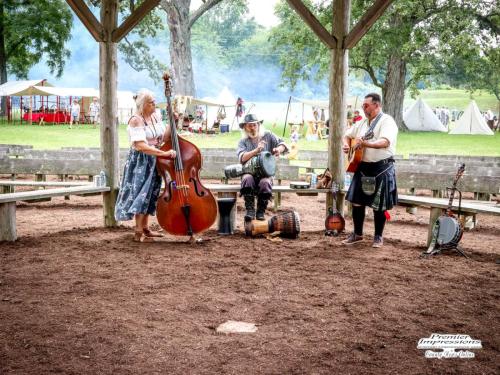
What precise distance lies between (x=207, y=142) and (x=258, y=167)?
54.0 ft

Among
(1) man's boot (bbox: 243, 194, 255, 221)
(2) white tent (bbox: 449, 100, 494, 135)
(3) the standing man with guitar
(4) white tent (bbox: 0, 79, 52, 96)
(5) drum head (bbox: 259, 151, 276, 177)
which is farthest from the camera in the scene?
(2) white tent (bbox: 449, 100, 494, 135)

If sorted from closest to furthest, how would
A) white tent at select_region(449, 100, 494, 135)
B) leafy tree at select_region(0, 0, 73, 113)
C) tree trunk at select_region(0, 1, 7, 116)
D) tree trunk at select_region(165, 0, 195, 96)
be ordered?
tree trunk at select_region(165, 0, 195, 96) < white tent at select_region(449, 100, 494, 135) < leafy tree at select_region(0, 0, 73, 113) < tree trunk at select_region(0, 1, 7, 116)

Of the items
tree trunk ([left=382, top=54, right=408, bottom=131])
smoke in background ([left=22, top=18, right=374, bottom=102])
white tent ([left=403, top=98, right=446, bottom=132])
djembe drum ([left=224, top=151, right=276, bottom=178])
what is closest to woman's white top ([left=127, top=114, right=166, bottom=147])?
djembe drum ([left=224, top=151, right=276, bottom=178])

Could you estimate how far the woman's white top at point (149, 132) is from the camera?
614cm

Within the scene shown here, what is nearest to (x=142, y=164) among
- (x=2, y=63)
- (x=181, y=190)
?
(x=181, y=190)

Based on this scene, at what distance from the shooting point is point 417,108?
109 feet

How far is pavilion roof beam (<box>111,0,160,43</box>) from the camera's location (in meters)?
7.13

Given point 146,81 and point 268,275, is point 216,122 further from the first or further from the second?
point 146,81

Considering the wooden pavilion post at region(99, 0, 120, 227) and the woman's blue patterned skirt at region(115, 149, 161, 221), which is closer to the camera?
the woman's blue patterned skirt at region(115, 149, 161, 221)

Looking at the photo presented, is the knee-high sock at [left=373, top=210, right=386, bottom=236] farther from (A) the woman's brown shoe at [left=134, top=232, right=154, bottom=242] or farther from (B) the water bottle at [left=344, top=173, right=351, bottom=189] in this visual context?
(A) the woman's brown shoe at [left=134, top=232, right=154, bottom=242]

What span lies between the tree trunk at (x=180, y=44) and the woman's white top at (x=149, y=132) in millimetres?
22066

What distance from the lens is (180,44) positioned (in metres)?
27.7

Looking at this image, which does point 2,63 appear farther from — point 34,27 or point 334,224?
point 334,224

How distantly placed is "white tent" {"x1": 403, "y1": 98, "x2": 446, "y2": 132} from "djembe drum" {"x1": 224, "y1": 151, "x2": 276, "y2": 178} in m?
27.7
